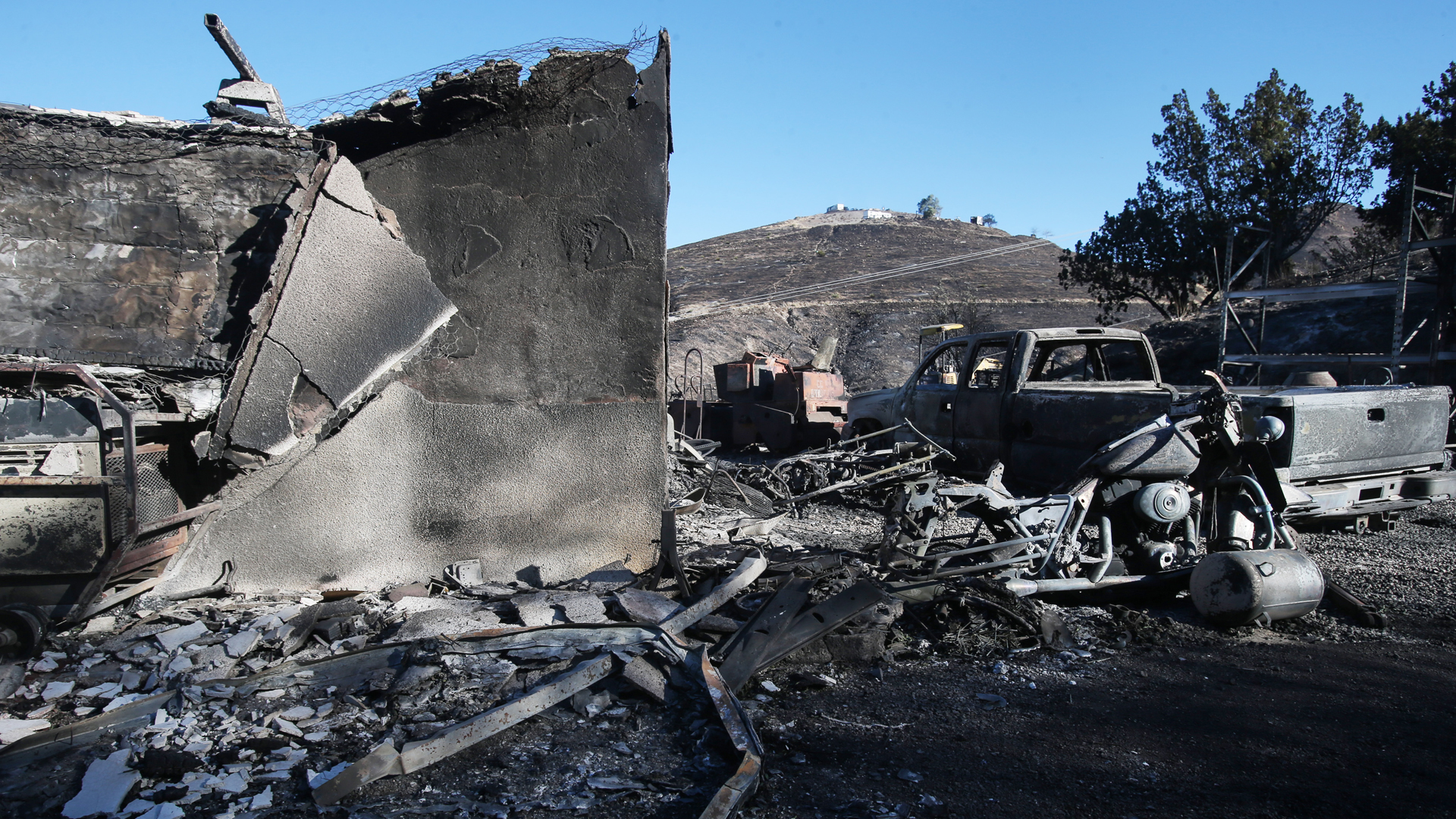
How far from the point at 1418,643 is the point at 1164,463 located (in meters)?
1.45

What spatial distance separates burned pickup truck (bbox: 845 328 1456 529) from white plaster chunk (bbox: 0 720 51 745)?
218 inches

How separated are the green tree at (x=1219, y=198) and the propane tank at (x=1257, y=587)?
19.0 metres

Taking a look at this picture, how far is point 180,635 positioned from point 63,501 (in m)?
0.81

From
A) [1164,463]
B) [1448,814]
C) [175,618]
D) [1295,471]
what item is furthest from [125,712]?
[1295,471]

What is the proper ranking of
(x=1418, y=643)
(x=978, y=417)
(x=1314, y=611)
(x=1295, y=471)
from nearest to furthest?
(x=1418, y=643) < (x=1314, y=611) < (x=1295, y=471) < (x=978, y=417)

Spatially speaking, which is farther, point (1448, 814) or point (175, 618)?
point (175, 618)

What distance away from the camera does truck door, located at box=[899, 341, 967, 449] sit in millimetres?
7633

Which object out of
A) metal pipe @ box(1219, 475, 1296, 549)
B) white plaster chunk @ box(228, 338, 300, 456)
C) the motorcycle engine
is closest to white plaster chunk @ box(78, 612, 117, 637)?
white plaster chunk @ box(228, 338, 300, 456)

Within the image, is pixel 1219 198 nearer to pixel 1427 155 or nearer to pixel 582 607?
pixel 1427 155

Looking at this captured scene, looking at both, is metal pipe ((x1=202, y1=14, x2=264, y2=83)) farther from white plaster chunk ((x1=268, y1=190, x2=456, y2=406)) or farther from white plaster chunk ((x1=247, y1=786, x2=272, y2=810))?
white plaster chunk ((x1=247, y1=786, x2=272, y2=810))

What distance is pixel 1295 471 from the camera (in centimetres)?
547

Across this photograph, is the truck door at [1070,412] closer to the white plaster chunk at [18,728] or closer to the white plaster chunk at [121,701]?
the white plaster chunk at [121,701]

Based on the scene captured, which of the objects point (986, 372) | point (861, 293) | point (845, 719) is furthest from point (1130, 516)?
point (861, 293)

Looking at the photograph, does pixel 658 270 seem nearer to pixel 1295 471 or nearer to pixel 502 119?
pixel 502 119
